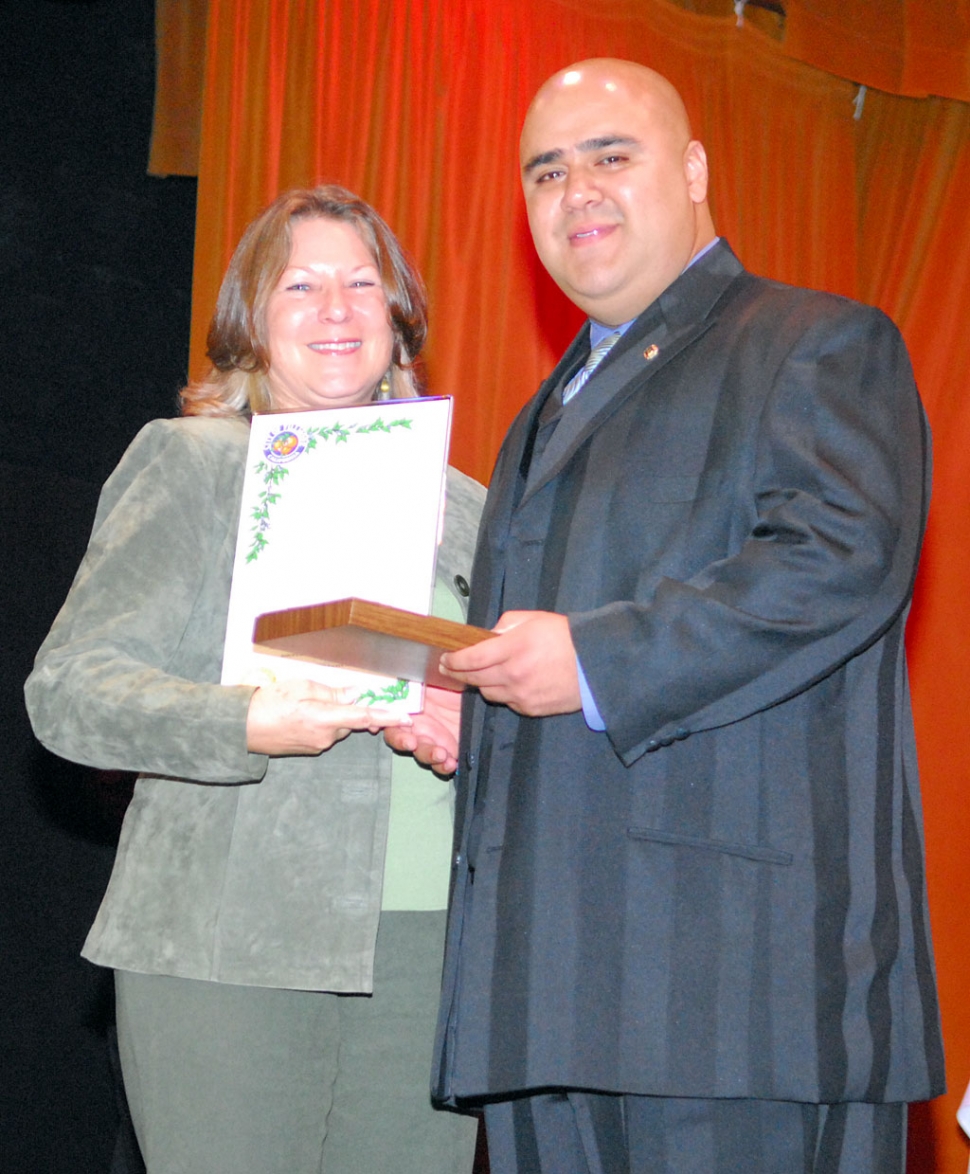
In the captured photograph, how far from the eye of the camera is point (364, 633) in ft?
4.47

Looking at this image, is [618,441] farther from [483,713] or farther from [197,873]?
[197,873]

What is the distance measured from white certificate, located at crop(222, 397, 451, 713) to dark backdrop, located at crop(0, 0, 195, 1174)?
159 cm

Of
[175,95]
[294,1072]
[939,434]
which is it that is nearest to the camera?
[294,1072]

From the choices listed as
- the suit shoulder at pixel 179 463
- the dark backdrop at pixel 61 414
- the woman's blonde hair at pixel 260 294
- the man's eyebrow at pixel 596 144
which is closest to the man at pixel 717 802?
the man's eyebrow at pixel 596 144

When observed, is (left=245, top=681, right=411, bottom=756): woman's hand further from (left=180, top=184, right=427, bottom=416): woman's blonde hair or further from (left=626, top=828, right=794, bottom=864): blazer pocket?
(left=180, top=184, right=427, bottom=416): woman's blonde hair

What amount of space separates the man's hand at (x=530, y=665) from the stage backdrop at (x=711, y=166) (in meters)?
1.98

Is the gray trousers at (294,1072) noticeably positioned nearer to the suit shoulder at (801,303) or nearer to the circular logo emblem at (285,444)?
the circular logo emblem at (285,444)

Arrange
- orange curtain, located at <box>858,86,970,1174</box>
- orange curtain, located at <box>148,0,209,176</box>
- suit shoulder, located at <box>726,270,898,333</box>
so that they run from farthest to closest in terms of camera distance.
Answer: orange curtain, located at <box>858,86,970,1174</box> → orange curtain, located at <box>148,0,209,176</box> → suit shoulder, located at <box>726,270,898,333</box>

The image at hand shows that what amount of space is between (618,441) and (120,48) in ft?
7.67

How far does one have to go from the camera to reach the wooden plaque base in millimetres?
1328

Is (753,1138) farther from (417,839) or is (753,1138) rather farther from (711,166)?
(711,166)

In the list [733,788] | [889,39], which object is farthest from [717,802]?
[889,39]

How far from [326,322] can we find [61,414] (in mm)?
1460

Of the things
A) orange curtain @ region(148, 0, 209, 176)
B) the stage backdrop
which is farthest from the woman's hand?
orange curtain @ region(148, 0, 209, 176)
